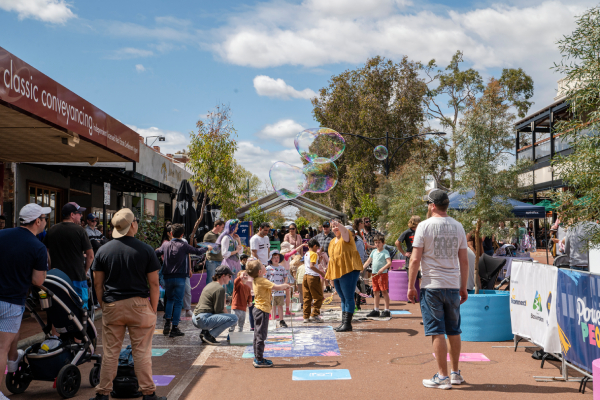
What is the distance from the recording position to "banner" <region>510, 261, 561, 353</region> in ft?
19.7

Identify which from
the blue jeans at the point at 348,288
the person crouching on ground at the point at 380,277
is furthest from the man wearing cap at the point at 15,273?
the person crouching on ground at the point at 380,277

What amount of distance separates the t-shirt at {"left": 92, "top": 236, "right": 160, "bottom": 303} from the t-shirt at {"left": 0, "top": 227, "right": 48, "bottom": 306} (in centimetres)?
56

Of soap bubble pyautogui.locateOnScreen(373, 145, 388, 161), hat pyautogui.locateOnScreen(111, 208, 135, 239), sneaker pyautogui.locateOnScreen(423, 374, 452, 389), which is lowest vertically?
sneaker pyautogui.locateOnScreen(423, 374, 452, 389)

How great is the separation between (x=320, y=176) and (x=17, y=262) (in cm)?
953

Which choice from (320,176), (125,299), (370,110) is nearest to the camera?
(125,299)

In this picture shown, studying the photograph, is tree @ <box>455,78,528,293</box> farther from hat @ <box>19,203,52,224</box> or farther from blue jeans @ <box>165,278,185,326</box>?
hat @ <box>19,203,52,224</box>

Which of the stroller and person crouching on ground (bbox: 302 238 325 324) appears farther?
person crouching on ground (bbox: 302 238 325 324)

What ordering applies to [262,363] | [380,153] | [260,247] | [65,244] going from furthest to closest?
1. [380,153]
2. [260,247]
3. [65,244]
4. [262,363]

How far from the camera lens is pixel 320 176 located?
13.7 meters

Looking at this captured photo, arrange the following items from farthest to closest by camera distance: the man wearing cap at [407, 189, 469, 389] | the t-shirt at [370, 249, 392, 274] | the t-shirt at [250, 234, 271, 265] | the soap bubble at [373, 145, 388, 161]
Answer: the soap bubble at [373, 145, 388, 161], the t-shirt at [250, 234, 271, 265], the t-shirt at [370, 249, 392, 274], the man wearing cap at [407, 189, 469, 389]

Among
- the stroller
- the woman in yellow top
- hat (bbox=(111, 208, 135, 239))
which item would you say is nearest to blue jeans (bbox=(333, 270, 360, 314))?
the woman in yellow top

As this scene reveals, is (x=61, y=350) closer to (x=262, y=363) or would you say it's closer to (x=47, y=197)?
(x=262, y=363)

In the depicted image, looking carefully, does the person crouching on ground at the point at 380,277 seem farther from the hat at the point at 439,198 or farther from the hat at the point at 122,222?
the hat at the point at 122,222

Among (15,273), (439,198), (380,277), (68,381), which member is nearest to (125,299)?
(15,273)
